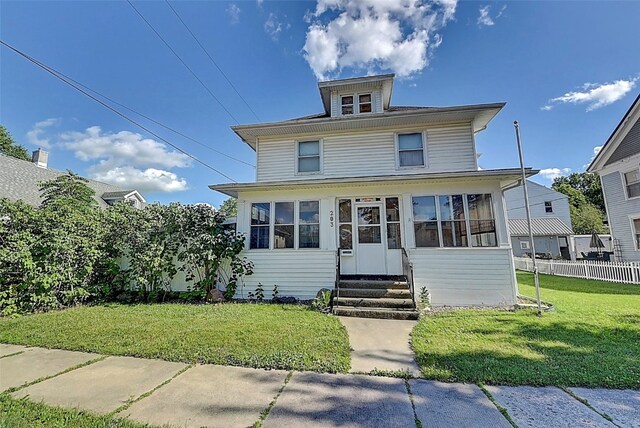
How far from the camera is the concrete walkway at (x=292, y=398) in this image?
254 cm

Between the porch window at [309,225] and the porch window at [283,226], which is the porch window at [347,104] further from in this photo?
the porch window at [283,226]

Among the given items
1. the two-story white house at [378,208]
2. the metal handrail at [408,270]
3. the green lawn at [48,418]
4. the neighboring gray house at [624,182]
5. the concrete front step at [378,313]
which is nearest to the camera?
the green lawn at [48,418]

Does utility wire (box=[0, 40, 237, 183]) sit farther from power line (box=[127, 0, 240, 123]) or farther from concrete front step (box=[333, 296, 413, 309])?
concrete front step (box=[333, 296, 413, 309])

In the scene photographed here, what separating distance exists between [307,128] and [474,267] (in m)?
6.92

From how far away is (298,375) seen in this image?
3.49 m

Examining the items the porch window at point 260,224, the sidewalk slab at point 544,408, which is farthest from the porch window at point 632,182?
the porch window at point 260,224

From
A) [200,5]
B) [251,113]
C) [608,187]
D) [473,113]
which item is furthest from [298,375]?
[608,187]

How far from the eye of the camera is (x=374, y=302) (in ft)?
Result: 22.5

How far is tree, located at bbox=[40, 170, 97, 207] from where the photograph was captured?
1419cm

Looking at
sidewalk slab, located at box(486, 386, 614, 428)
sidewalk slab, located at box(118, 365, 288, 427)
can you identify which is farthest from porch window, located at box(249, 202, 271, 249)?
sidewalk slab, located at box(486, 386, 614, 428)

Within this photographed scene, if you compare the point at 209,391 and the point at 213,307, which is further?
the point at 213,307

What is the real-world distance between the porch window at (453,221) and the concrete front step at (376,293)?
6.57ft

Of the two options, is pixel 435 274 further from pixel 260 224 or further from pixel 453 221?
pixel 260 224

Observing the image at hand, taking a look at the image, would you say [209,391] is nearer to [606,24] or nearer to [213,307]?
[213,307]
